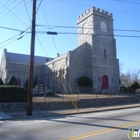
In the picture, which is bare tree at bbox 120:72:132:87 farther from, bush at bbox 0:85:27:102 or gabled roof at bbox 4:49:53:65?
bush at bbox 0:85:27:102

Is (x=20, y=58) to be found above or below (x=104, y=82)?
above

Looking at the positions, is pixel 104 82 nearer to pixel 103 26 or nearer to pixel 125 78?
pixel 103 26

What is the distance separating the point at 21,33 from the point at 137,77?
221 feet

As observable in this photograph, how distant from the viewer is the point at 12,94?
16656 mm

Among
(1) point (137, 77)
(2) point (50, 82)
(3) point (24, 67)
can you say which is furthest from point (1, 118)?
(1) point (137, 77)

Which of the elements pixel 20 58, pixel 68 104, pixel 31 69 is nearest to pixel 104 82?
pixel 68 104

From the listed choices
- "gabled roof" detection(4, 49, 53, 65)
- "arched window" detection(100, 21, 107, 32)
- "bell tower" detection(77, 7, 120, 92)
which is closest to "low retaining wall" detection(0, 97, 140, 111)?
"bell tower" detection(77, 7, 120, 92)

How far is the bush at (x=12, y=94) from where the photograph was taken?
53.3 ft

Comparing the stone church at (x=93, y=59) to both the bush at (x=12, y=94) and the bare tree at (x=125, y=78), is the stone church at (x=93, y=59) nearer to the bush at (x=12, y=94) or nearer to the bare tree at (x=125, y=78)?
the bush at (x=12, y=94)

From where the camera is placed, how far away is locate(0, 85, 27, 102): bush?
53.3 ft

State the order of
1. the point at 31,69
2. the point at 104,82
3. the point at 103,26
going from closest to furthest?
the point at 31,69 < the point at 104,82 < the point at 103,26

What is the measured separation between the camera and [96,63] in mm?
33656

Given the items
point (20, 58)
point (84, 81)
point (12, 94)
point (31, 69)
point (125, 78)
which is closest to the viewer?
point (31, 69)

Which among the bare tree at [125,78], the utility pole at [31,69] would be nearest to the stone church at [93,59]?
the utility pole at [31,69]
